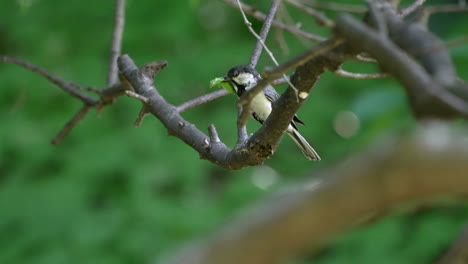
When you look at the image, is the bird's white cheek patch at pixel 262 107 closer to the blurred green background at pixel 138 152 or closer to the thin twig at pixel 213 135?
the blurred green background at pixel 138 152

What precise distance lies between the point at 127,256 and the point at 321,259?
1051 millimetres

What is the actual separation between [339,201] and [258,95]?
7.98ft

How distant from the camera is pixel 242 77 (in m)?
3.09

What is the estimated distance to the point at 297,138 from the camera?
338 centimetres

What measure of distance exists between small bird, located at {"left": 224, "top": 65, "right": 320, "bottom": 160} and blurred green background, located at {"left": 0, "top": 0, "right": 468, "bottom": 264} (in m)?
0.56

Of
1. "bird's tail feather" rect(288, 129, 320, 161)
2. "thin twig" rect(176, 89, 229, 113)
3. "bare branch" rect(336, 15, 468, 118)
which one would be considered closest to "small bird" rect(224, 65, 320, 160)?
"bird's tail feather" rect(288, 129, 320, 161)

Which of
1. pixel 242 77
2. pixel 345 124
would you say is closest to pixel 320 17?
pixel 242 77

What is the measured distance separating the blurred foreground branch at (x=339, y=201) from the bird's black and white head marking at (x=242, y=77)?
82.1 inches

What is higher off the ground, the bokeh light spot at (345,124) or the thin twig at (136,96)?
the bokeh light spot at (345,124)

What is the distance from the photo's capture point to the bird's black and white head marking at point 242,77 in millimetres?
3000

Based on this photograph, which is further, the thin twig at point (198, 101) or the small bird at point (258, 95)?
the small bird at point (258, 95)

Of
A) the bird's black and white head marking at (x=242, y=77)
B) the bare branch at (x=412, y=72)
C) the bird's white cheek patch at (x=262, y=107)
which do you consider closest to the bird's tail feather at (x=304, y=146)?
the bird's white cheek patch at (x=262, y=107)

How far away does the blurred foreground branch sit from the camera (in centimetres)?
84

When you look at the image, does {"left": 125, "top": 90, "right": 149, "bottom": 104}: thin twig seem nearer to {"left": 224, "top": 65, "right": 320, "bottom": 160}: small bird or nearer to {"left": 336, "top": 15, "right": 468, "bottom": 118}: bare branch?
{"left": 224, "top": 65, "right": 320, "bottom": 160}: small bird
